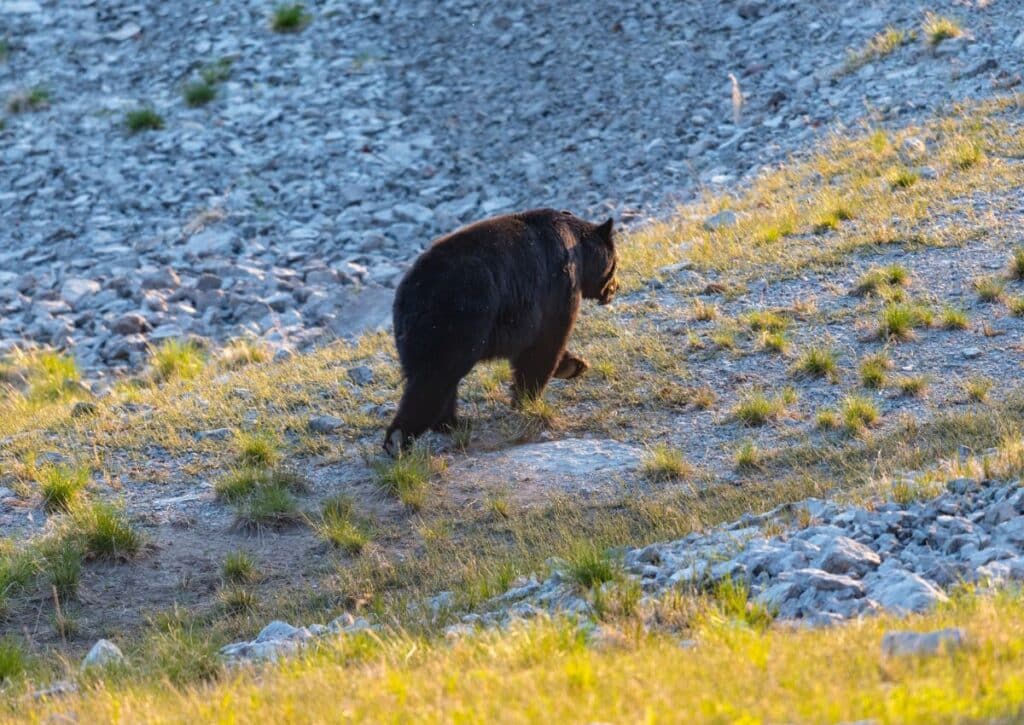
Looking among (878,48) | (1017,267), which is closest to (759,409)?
(1017,267)

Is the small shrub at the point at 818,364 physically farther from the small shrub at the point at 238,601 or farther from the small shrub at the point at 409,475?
the small shrub at the point at 238,601

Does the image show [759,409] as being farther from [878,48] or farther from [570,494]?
[878,48]

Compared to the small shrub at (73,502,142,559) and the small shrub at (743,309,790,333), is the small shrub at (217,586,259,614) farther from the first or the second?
the small shrub at (743,309,790,333)

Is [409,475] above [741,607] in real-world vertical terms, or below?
below

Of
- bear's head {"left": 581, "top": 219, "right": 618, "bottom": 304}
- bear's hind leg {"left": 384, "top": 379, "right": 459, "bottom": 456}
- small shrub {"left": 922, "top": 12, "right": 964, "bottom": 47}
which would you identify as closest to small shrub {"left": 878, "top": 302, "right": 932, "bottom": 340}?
bear's head {"left": 581, "top": 219, "right": 618, "bottom": 304}

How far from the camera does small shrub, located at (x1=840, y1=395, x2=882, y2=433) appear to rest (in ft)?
34.7

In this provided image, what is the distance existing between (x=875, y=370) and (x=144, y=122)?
1582 cm

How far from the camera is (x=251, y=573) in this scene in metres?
9.20

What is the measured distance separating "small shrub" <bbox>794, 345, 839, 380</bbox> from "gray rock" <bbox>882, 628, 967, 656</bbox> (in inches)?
265

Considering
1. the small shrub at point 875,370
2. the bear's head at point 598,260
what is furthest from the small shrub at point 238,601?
the small shrub at point 875,370

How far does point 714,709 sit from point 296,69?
71.0 ft

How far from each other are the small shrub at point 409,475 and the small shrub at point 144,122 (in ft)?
47.2

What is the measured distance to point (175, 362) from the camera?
15312mm

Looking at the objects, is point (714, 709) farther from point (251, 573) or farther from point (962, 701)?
point (251, 573)
